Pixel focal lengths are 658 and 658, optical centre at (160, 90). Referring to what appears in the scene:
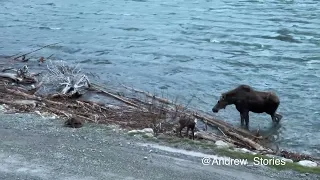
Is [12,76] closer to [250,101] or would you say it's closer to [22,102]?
[22,102]

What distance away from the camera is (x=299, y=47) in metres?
22.6

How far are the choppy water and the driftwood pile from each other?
1.30 meters

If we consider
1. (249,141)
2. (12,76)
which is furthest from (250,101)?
(12,76)

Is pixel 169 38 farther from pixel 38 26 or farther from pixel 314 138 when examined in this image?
pixel 314 138

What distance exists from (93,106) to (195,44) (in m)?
10.1

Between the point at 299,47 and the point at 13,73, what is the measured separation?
32.8ft

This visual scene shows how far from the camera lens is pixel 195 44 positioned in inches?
936

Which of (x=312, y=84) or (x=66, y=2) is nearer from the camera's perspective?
(x=312, y=84)

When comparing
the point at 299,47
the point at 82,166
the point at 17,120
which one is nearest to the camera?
the point at 82,166

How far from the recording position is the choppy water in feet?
56.1

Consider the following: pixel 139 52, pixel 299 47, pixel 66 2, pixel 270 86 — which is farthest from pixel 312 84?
pixel 66 2

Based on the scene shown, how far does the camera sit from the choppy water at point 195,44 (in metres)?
17.1

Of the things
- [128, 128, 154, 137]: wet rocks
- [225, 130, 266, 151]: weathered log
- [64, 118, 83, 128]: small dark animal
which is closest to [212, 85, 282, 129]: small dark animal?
[225, 130, 266, 151]: weathered log

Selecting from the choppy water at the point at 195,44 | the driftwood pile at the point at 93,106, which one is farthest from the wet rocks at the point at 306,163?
the choppy water at the point at 195,44
